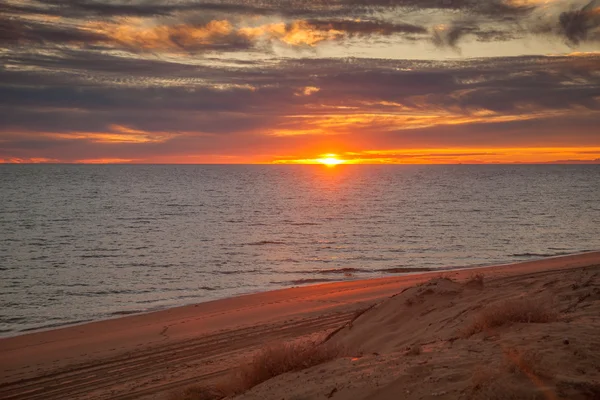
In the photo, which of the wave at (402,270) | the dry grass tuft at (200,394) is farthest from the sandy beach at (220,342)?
the wave at (402,270)

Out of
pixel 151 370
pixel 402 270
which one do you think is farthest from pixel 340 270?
pixel 151 370

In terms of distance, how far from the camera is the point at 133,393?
11164 millimetres

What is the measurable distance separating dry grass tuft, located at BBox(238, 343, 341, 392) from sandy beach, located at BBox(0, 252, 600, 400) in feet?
1.68

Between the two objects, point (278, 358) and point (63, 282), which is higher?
point (278, 358)

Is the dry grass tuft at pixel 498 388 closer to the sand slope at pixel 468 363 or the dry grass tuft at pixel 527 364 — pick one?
the sand slope at pixel 468 363

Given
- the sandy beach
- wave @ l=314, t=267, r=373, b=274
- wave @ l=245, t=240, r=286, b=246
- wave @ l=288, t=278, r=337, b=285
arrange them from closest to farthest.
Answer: the sandy beach
wave @ l=288, t=278, r=337, b=285
wave @ l=314, t=267, r=373, b=274
wave @ l=245, t=240, r=286, b=246

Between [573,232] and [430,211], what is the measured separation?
66.2 feet

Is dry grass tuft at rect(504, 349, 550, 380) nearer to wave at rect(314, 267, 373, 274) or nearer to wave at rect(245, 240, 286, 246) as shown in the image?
wave at rect(314, 267, 373, 274)

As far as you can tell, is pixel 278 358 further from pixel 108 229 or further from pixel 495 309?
pixel 108 229

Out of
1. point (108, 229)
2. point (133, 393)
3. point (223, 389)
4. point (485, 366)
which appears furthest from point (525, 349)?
point (108, 229)

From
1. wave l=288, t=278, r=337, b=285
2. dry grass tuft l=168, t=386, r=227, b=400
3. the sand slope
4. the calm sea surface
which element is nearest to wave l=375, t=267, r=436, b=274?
the calm sea surface

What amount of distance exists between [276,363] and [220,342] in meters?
6.90

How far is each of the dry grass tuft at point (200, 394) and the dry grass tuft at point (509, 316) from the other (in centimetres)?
436

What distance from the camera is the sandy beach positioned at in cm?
804
